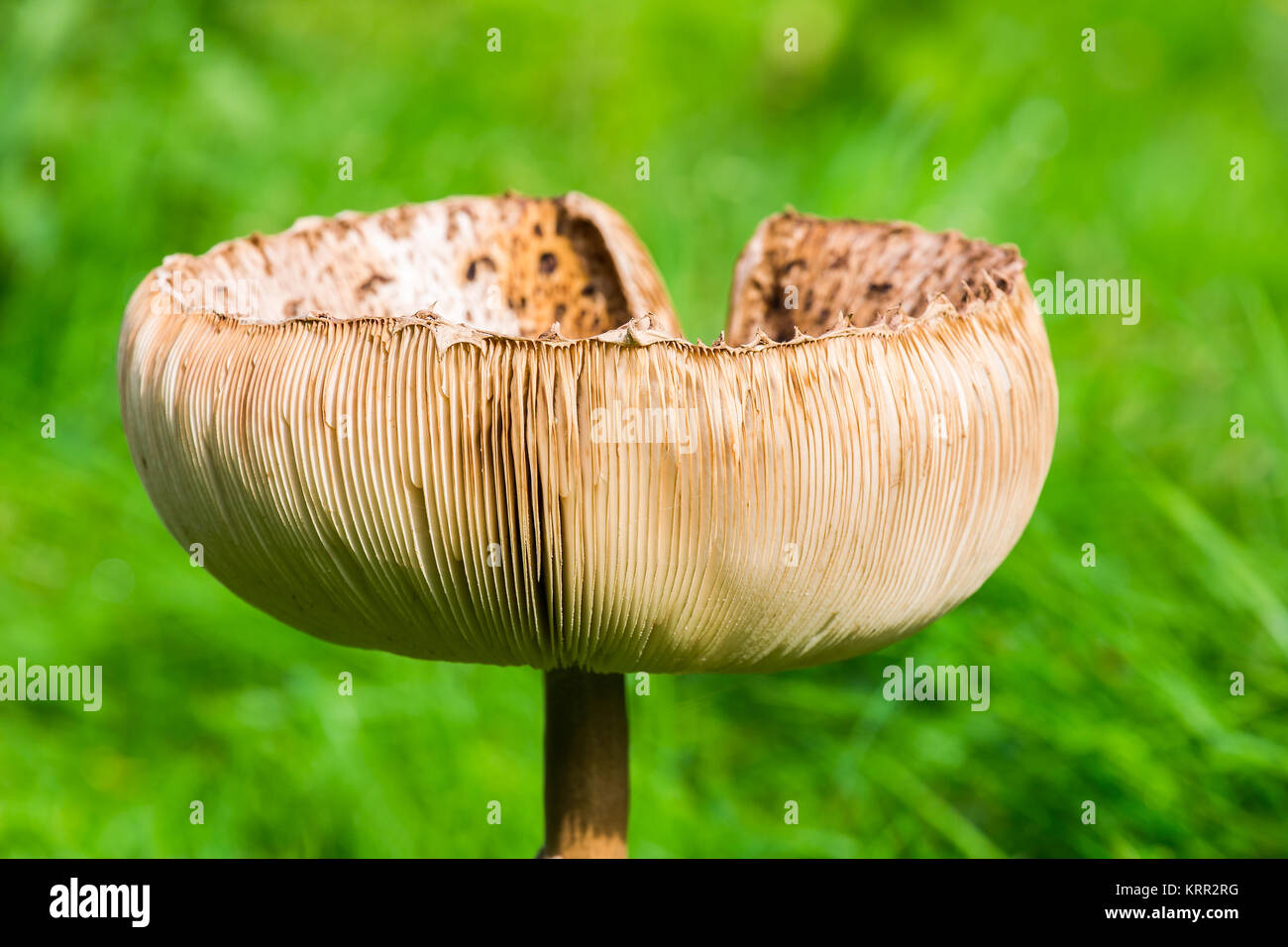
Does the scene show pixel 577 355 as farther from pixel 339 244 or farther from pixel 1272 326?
pixel 1272 326

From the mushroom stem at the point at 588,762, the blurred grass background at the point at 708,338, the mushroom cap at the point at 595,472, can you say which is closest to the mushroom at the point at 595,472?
the mushroom cap at the point at 595,472

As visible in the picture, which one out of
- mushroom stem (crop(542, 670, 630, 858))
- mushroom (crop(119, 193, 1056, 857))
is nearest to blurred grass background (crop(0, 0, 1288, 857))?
mushroom stem (crop(542, 670, 630, 858))

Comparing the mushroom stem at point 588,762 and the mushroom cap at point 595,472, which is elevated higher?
the mushroom cap at point 595,472

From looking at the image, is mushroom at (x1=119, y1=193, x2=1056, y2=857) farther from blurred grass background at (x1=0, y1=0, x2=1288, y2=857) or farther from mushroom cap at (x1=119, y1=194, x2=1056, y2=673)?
blurred grass background at (x1=0, y1=0, x2=1288, y2=857)

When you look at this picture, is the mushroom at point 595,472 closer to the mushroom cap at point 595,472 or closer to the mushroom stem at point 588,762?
the mushroom cap at point 595,472

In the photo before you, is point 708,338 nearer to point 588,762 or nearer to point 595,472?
→ point 588,762

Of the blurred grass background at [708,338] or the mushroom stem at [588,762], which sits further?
the blurred grass background at [708,338]

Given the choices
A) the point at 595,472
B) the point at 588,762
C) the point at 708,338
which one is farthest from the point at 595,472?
the point at 708,338

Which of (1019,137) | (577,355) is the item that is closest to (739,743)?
(577,355)
